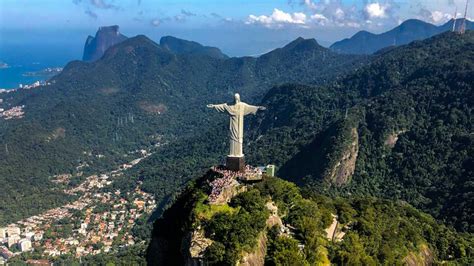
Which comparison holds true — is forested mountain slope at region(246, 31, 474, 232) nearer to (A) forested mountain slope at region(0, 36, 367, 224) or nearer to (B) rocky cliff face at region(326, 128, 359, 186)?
(B) rocky cliff face at region(326, 128, 359, 186)

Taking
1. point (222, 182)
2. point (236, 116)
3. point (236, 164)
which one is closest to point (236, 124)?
point (236, 116)

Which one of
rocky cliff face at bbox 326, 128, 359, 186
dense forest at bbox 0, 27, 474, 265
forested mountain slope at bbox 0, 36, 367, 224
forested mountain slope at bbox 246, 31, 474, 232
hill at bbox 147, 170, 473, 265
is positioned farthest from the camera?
forested mountain slope at bbox 0, 36, 367, 224

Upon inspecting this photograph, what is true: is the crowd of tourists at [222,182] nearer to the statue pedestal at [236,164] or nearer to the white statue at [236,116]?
the statue pedestal at [236,164]

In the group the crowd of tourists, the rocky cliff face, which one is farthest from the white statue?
the rocky cliff face

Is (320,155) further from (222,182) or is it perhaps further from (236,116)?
(222,182)

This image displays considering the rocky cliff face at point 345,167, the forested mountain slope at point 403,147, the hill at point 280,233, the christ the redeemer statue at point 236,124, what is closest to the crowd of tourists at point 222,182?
the hill at point 280,233

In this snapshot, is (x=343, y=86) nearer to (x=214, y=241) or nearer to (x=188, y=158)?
(x=188, y=158)
